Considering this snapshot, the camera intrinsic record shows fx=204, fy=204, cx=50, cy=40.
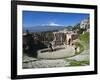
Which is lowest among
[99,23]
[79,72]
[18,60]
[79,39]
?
[79,72]

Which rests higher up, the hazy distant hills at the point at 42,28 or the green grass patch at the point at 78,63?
the hazy distant hills at the point at 42,28

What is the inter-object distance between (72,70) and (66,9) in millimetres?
615

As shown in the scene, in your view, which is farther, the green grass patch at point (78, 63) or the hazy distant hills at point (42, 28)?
the green grass patch at point (78, 63)

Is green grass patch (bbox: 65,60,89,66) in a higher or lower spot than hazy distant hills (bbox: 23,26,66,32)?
lower

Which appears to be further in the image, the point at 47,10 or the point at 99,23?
the point at 99,23

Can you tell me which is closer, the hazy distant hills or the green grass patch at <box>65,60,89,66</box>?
the hazy distant hills

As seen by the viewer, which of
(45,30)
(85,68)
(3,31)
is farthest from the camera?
(85,68)

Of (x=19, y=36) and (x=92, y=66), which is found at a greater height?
(x=19, y=36)

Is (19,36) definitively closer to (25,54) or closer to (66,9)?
(25,54)

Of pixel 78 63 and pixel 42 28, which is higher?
pixel 42 28

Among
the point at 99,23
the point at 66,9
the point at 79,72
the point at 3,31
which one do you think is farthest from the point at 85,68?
the point at 3,31

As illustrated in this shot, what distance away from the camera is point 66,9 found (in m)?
2.02

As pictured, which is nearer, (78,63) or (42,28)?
(42,28)

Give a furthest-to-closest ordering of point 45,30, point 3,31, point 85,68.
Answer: point 85,68, point 45,30, point 3,31
